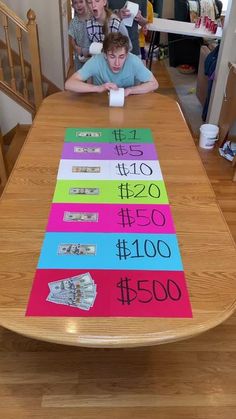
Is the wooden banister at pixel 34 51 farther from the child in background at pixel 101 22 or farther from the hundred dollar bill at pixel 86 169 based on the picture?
the hundred dollar bill at pixel 86 169

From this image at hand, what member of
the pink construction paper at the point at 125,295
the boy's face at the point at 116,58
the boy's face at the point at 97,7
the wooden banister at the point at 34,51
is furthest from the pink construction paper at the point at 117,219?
the wooden banister at the point at 34,51

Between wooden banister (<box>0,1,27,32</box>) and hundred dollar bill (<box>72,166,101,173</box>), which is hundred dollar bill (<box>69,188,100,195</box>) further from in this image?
wooden banister (<box>0,1,27,32</box>)

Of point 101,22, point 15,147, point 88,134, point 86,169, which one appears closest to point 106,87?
point 88,134

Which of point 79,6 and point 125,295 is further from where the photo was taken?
point 79,6

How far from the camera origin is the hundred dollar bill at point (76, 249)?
0.94 metres

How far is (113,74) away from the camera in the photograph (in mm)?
1862

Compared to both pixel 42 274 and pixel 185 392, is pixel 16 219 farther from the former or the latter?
pixel 185 392

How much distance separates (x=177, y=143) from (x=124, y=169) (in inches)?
12.9

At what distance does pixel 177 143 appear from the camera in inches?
58.1

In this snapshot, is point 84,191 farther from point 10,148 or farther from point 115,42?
point 10,148

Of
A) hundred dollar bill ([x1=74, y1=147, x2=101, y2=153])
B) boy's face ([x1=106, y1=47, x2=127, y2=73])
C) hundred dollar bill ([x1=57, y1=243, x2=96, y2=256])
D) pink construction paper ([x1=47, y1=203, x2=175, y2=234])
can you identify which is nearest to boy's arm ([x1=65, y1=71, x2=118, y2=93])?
boy's face ([x1=106, y1=47, x2=127, y2=73])

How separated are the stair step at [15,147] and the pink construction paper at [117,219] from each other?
173cm

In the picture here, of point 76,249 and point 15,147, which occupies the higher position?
point 76,249

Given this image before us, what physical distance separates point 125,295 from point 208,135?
7.67ft
